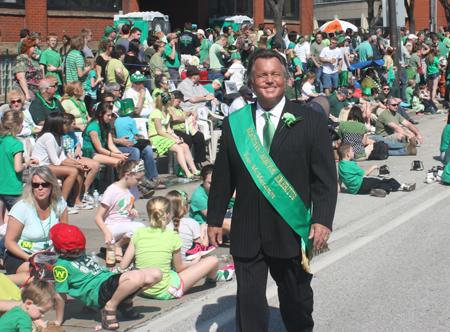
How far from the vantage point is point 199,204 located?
7.14m

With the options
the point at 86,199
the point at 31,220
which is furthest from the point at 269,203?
the point at 86,199

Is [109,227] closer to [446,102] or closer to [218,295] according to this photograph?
[218,295]

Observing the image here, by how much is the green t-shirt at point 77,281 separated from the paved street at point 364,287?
0.86 feet

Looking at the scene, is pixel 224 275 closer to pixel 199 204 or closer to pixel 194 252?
pixel 194 252

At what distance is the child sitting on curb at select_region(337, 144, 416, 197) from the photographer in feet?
31.6

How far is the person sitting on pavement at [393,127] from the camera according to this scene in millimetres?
13375

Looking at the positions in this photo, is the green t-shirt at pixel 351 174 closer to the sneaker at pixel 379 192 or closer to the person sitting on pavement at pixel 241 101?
the sneaker at pixel 379 192

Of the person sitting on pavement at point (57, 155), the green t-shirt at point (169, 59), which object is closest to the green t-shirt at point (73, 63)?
the green t-shirt at point (169, 59)

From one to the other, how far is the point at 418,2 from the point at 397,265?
169 ft

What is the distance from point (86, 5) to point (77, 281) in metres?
19.0

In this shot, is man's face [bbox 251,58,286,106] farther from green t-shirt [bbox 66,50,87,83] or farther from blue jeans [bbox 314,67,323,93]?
Answer: blue jeans [bbox 314,67,323,93]

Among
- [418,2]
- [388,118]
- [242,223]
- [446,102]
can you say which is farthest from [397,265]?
[418,2]

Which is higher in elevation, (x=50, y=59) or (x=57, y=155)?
(x=50, y=59)

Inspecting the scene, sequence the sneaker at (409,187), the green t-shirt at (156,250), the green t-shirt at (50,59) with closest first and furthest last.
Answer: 1. the green t-shirt at (156,250)
2. the sneaker at (409,187)
3. the green t-shirt at (50,59)
